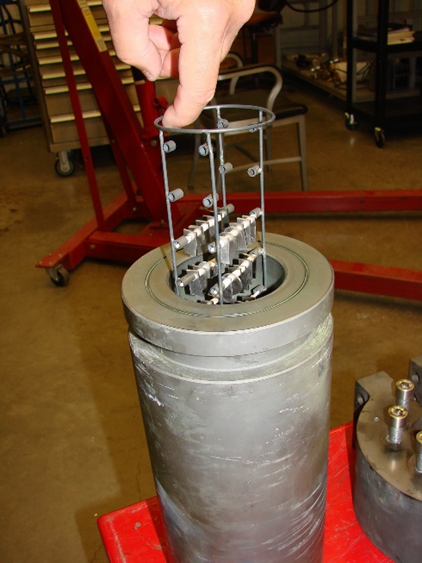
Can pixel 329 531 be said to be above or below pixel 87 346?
above

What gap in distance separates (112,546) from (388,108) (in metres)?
3.75

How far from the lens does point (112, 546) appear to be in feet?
2.87

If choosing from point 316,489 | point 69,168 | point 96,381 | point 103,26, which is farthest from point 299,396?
point 69,168

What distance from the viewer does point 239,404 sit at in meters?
0.55

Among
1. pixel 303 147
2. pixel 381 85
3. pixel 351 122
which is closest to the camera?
pixel 303 147

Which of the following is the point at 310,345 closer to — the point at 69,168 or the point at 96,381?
the point at 96,381

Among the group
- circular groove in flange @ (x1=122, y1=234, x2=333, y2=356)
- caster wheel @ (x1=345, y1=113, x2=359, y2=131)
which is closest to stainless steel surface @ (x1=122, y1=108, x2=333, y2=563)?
circular groove in flange @ (x1=122, y1=234, x2=333, y2=356)

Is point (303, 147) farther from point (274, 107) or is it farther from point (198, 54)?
point (198, 54)

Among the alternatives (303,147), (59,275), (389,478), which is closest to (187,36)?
(389,478)

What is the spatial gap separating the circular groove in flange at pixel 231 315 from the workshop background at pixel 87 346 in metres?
1.11

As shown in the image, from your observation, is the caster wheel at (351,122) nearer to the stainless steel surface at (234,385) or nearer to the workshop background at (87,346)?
the workshop background at (87,346)

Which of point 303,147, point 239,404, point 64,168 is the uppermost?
point 239,404

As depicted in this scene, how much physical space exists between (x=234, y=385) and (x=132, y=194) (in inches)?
97.6

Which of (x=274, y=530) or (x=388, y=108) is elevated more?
(x=274, y=530)
